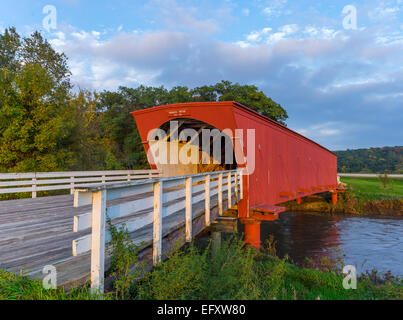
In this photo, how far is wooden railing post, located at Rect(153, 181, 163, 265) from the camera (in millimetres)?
3637

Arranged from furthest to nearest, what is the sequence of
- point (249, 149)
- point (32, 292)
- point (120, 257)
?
point (249, 149) → point (120, 257) → point (32, 292)

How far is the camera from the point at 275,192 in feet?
42.7

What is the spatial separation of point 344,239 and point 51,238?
585 inches

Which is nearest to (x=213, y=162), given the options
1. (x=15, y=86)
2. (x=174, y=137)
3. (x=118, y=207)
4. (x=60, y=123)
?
(x=174, y=137)

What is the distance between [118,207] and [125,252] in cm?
48

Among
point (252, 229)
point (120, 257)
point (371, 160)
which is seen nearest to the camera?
point (120, 257)

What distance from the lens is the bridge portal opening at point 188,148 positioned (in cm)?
1270

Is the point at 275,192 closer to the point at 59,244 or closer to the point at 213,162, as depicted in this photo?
the point at 213,162

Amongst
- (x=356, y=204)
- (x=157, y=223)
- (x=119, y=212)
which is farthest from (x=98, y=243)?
(x=356, y=204)

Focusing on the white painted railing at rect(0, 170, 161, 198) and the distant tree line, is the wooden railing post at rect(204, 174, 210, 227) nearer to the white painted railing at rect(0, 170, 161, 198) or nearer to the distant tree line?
the white painted railing at rect(0, 170, 161, 198)

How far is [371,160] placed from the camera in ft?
291

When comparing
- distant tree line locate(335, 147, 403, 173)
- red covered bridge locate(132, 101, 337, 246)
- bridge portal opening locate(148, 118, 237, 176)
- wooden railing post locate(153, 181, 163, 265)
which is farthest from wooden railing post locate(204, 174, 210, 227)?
distant tree line locate(335, 147, 403, 173)

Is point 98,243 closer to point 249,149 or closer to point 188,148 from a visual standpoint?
point 249,149

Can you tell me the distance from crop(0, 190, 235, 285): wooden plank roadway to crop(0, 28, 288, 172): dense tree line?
7.55 m
